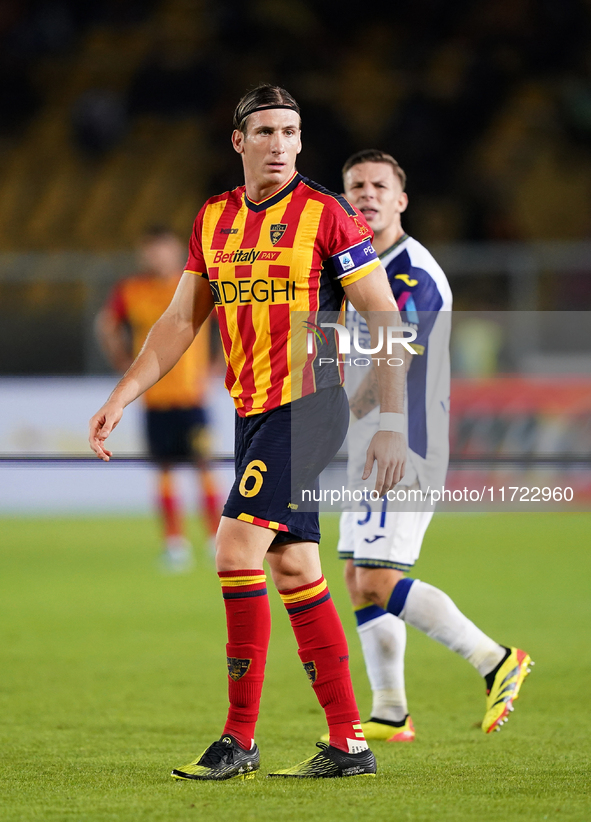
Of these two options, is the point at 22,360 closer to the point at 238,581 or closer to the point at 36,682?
the point at 36,682

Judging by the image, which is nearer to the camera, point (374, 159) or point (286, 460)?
point (286, 460)

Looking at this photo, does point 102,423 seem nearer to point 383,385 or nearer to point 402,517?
point 383,385

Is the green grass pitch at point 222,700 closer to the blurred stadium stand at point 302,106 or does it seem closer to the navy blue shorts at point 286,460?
the navy blue shorts at point 286,460

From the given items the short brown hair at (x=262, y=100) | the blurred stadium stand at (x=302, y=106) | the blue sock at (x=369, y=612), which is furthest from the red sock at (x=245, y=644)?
the blurred stadium stand at (x=302, y=106)

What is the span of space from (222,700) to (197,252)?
6.93 ft

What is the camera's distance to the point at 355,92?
19.5 metres

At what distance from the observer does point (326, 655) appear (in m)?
3.39

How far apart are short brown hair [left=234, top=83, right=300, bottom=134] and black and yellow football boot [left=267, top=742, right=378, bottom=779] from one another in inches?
74.4

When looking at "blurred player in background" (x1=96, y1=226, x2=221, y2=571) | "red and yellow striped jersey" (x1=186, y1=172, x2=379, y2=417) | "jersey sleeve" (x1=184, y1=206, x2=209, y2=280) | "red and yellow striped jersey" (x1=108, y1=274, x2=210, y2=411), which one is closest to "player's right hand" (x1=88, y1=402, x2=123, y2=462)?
"red and yellow striped jersey" (x1=186, y1=172, x2=379, y2=417)

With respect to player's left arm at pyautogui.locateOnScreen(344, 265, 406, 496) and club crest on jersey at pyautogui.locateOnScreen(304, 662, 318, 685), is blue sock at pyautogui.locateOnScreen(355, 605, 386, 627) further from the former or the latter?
player's left arm at pyautogui.locateOnScreen(344, 265, 406, 496)

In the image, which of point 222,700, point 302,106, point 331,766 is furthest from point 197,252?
point 302,106

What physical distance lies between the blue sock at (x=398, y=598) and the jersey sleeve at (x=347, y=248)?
128cm

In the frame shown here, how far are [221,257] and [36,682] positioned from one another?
102 inches

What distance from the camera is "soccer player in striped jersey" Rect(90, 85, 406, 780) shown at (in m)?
3.31
